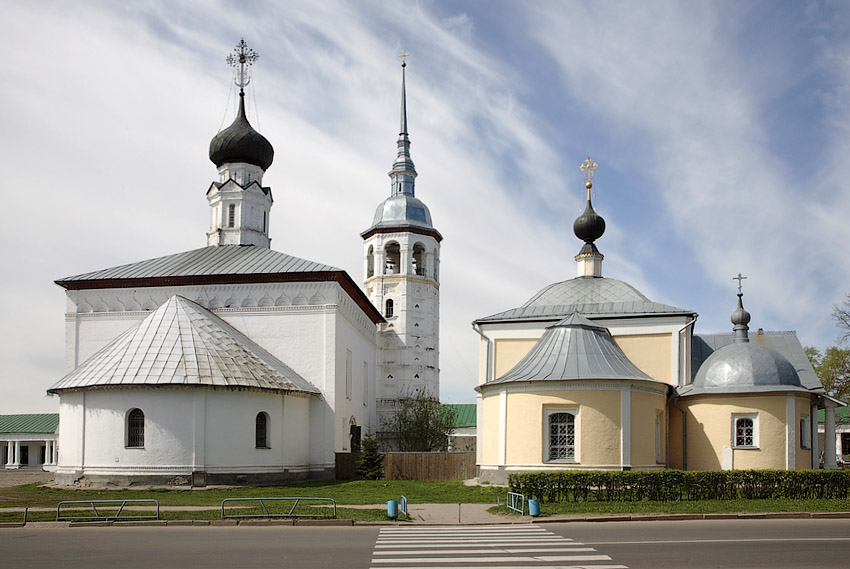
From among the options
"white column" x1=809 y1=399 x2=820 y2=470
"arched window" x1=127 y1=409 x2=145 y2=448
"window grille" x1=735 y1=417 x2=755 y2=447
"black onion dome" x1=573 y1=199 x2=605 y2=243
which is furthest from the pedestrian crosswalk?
"black onion dome" x1=573 y1=199 x2=605 y2=243

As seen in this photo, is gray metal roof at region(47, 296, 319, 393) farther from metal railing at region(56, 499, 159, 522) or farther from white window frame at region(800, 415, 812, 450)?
white window frame at region(800, 415, 812, 450)

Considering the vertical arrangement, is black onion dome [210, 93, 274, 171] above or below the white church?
above

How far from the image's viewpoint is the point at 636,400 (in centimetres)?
2677

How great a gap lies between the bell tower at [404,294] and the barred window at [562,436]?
82.4ft

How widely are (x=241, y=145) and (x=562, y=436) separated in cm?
2314

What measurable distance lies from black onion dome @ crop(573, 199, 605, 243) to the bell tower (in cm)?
1481

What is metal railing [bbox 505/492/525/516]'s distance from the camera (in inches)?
749

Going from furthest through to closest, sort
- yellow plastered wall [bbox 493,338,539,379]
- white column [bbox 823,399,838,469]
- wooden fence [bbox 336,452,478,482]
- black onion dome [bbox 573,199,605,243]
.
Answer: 1. black onion dome [bbox 573,199,605,243]
2. wooden fence [bbox 336,452,478,482]
3. yellow plastered wall [bbox 493,338,539,379]
4. white column [bbox 823,399,838,469]

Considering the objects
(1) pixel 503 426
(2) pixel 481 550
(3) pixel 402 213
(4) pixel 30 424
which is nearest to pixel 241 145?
(3) pixel 402 213

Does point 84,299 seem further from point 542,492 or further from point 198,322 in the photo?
point 542,492

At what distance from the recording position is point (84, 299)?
36688mm

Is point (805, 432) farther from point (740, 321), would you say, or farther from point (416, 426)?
point (416, 426)

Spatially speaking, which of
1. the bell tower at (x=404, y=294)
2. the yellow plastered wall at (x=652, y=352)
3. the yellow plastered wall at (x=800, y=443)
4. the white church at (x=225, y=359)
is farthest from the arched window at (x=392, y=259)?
the yellow plastered wall at (x=800, y=443)

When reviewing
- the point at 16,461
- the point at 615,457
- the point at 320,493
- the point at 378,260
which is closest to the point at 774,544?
the point at 615,457
